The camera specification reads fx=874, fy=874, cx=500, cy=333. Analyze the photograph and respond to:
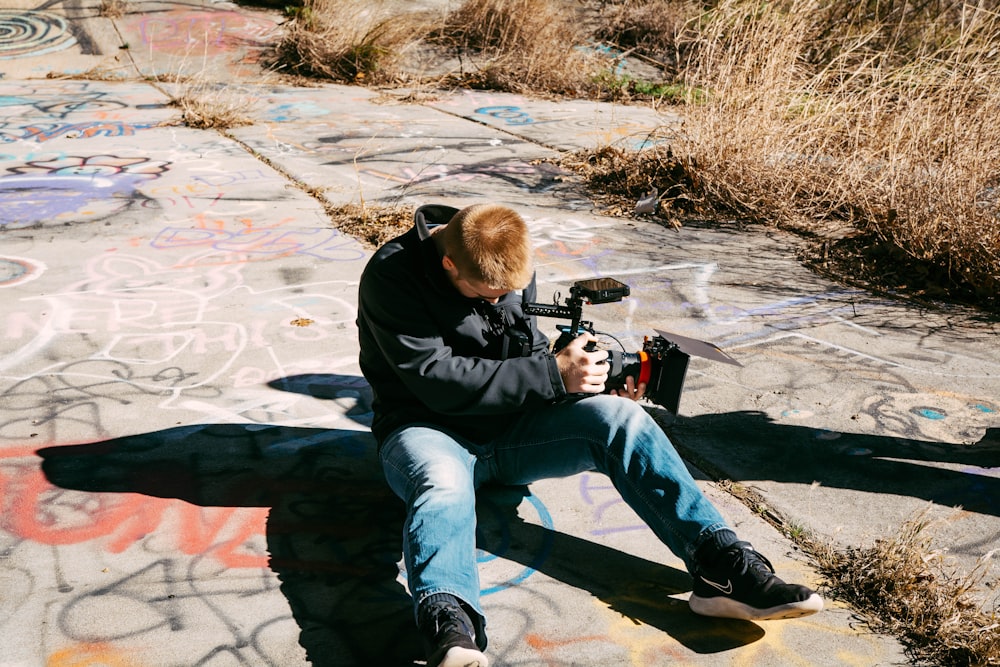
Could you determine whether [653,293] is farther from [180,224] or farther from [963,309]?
[180,224]

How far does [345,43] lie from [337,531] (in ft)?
29.0

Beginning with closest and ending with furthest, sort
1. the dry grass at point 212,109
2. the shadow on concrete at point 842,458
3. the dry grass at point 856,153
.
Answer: the shadow on concrete at point 842,458 < the dry grass at point 856,153 < the dry grass at point 212,109

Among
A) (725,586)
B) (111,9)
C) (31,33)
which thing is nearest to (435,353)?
(725,586)

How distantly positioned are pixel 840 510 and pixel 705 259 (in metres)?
2.59

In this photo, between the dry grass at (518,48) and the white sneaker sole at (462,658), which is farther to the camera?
the dry grass at (518,48)

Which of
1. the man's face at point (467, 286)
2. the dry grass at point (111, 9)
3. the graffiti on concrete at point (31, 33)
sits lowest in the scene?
the man's face at point (467, 286)

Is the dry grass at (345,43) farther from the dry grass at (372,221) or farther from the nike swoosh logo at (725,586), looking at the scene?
the nike swoosh logo at (725,586)

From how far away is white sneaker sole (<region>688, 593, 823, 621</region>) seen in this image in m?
2.11

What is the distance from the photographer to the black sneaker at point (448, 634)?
1900 mm

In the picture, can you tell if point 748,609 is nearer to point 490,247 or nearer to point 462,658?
point 462,658

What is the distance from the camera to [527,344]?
8.47ft

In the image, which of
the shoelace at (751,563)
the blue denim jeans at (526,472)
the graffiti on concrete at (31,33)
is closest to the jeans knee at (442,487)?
the blue denim jeans at (526,472)

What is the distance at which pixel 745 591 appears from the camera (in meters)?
2.18

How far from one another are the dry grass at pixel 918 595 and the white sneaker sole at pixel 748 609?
31 cm
